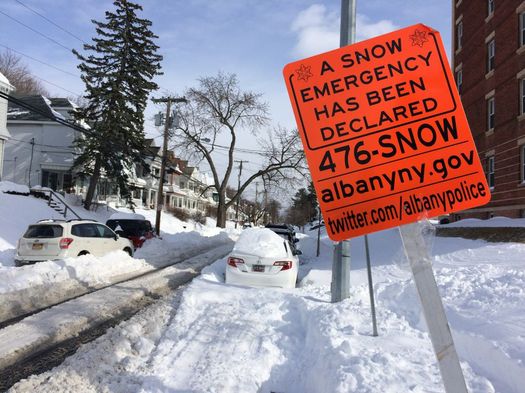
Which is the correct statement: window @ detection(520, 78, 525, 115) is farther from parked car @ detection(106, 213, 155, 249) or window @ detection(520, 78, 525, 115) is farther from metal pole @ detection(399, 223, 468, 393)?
metal pole @ detection(399, 223, 468, 393)

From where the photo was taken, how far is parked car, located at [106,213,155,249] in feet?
63.8

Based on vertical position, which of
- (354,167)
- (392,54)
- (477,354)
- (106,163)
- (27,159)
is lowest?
(477,354)

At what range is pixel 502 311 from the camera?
5.41 m

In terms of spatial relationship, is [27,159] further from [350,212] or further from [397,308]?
[350,212]

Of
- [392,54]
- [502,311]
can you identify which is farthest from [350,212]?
[502,311]

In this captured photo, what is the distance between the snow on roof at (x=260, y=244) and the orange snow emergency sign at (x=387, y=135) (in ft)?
24.7

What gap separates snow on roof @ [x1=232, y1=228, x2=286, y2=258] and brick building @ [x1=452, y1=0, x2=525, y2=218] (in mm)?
12339

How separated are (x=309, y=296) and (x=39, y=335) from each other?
4.66 meters

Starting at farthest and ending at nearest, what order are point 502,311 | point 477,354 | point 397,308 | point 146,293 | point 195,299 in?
point 146,293 < point 195,299 < point 397,308 < point 502,311 < point 477,354

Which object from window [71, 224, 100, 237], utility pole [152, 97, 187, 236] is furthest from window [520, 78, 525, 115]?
utility pole [152, 97, 187, 236]

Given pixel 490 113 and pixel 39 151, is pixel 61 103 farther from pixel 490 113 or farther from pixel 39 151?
pixel 490 113

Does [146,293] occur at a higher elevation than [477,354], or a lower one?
higher

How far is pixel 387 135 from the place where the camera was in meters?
2.40

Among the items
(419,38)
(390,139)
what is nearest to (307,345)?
(390,139)
